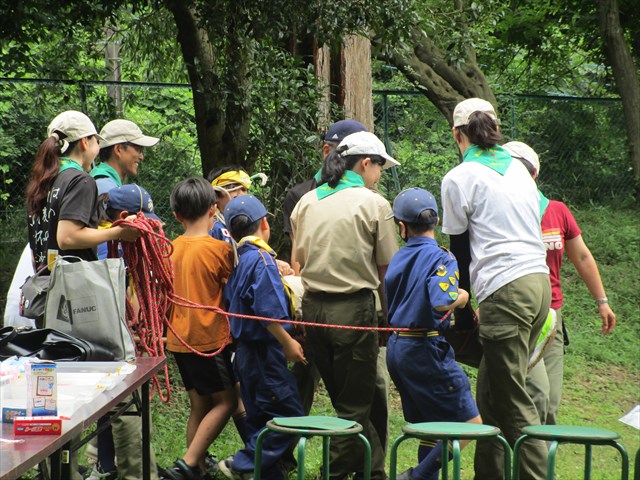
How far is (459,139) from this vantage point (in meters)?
5.54

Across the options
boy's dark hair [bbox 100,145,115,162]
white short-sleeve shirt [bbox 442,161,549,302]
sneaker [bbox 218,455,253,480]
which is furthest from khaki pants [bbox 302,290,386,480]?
boy's dark hair [bbox 100,145,115,162]

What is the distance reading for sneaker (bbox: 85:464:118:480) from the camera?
19.5 feet

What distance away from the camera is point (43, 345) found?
4.42m

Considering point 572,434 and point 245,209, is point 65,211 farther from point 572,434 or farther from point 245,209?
point 572,434

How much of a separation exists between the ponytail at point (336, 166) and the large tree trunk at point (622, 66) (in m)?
8.60

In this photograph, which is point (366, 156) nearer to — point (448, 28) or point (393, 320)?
point (393, 320)

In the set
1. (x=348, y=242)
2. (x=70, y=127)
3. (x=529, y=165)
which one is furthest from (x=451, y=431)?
(x=70, y=127)

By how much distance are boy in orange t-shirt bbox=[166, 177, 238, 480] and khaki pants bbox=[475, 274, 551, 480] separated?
1597 millimetres

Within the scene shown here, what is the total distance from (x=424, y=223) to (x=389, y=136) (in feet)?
24.5

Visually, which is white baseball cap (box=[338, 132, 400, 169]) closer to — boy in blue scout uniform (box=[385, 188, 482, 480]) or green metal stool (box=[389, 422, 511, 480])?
boy in blue scout uniform (box=[385, 188, 482, 480])

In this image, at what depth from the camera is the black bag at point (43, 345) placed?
4.35 meters

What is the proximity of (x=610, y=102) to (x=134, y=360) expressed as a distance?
11.4 metres

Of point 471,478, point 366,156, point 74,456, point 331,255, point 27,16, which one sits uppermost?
point 27,16

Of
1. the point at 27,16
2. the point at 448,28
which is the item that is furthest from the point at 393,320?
the point at 448,28
